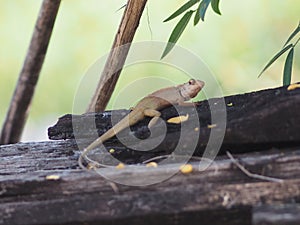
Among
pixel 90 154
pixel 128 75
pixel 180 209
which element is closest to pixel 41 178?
pixel 90 154

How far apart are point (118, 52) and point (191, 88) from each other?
335mm

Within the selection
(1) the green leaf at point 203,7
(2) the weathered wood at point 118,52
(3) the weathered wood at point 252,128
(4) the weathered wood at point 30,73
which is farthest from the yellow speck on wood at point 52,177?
(4) the weathered wood at point 30,73

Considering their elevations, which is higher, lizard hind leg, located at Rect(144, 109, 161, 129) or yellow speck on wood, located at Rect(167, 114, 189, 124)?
yellow speck on wood, located at Rect(167, 114, 189, 124)

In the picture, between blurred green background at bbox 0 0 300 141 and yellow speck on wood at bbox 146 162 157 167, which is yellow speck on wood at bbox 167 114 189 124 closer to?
yellow speck on wood at bbox 146 162 157 167

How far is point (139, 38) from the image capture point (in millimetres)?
4094

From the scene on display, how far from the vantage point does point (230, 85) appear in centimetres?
435

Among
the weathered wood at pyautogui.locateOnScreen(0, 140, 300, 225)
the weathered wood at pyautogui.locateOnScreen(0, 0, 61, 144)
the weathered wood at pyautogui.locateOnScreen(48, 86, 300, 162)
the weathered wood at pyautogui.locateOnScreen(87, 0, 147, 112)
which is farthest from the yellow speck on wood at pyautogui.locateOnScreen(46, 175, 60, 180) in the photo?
the weathered wood at pyautogui.locateOnScreen(0, 0, 61, 144)

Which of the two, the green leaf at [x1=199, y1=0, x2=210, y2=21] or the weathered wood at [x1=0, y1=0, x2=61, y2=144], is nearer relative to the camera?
the green leaf at [x1=199, y1=0, x2=210, y2=21]

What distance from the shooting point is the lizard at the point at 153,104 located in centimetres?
170

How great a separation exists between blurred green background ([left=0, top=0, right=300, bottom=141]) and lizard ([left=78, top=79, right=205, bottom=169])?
→ 1805mm

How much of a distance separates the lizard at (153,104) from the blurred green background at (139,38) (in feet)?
5.92

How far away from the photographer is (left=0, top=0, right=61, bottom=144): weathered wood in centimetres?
278

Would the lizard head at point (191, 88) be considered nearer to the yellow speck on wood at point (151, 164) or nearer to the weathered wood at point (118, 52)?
the weathered wood at point (118, 52)

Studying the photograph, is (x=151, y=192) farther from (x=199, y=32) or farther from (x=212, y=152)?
(x=199, y=32)
